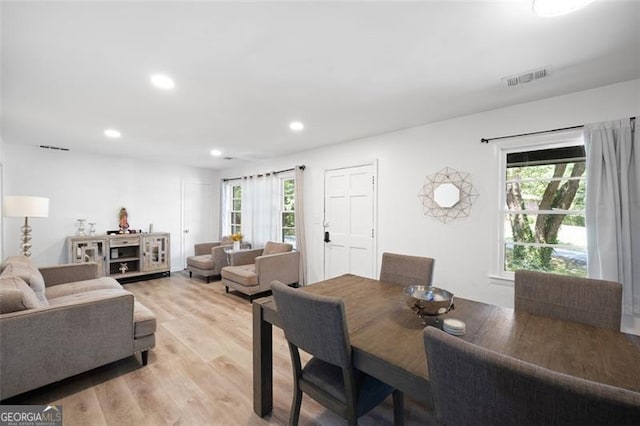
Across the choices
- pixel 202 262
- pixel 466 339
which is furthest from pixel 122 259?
pixel 466 339

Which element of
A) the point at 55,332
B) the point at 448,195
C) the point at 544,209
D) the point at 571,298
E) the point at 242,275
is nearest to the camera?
the point at 571,298

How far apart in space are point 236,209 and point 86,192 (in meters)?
2.68

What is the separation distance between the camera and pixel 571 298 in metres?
1.50

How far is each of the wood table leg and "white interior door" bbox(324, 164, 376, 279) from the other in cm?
220

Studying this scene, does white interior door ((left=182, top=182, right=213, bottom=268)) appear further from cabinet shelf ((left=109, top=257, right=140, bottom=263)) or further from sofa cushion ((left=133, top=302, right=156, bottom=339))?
sofa cushion ((left=133, top=302, right=156, bottom=339))

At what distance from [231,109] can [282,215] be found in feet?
8.51

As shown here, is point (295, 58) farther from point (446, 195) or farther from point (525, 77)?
point (446, 195)

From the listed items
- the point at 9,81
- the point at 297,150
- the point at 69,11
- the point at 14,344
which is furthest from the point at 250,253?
the point at 69,11

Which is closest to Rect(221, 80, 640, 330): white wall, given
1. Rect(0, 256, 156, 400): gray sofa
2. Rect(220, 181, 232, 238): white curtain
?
Rect(0, 256, 156, 400): gray sofa

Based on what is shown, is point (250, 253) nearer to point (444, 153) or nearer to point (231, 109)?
point (231, 109)

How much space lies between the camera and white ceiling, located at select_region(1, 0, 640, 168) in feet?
4.58

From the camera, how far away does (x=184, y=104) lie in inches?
100

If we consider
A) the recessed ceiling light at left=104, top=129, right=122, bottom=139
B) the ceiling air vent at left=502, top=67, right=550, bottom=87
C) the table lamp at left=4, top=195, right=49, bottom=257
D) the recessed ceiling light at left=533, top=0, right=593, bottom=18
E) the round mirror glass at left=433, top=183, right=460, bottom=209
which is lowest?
the table lamp at left=4, top=195, right=49, bottom=257

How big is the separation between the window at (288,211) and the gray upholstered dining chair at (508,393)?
409cm
